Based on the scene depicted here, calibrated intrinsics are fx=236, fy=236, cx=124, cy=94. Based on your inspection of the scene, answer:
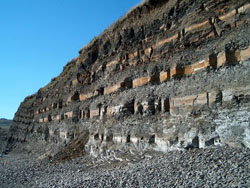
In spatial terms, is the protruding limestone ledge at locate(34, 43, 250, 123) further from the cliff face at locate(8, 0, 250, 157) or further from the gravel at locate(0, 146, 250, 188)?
the gravel at locate(0, 146, 250, 188)

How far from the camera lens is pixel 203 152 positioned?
1007cm

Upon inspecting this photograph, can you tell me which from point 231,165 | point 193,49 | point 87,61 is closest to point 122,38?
point 87,61

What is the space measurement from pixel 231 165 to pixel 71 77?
82.5 feet

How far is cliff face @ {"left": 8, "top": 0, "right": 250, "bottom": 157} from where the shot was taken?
11102 mm

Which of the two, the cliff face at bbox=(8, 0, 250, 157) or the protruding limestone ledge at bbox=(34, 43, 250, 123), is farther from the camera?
the protruding limestone ledge at bbox=(34, 43, 250, 123)

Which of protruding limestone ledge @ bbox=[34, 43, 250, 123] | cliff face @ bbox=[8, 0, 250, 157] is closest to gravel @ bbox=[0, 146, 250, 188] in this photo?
cliff face @ bbox=[8, 0, 250, 157]

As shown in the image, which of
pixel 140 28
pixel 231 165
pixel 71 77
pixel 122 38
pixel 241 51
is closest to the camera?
pixel 231 165

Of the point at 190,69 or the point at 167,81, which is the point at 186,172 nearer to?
the point at 190,69

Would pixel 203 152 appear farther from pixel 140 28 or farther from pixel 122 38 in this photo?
pixel 122 38

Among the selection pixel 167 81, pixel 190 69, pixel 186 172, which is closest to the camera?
pixel 186 172

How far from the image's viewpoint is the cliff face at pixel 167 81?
437 inches

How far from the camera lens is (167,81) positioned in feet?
49.1

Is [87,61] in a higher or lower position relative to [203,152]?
higher

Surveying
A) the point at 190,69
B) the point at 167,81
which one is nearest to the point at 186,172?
the point at 190,69
